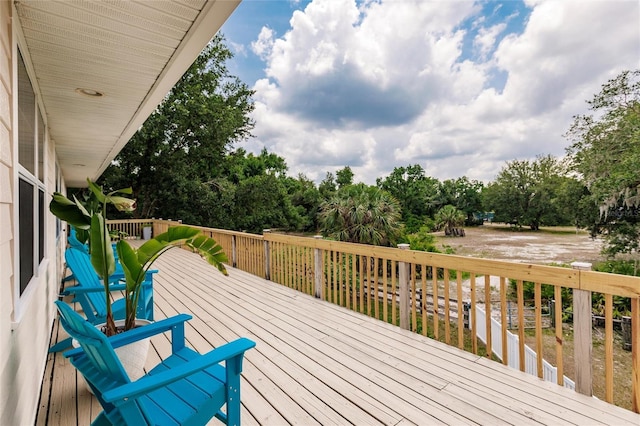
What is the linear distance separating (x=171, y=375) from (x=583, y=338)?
2.59m

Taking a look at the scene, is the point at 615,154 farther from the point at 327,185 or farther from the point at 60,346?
the point at 327,185

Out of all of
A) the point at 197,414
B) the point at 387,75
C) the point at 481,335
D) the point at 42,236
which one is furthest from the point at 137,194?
the point at 197,414

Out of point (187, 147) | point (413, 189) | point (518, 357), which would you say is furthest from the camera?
point (413, 189)

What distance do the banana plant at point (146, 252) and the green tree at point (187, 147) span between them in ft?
43.8

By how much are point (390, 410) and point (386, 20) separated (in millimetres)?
10825

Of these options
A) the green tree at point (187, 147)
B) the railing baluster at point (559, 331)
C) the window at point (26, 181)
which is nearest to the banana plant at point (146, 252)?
the window at point (26, 181)

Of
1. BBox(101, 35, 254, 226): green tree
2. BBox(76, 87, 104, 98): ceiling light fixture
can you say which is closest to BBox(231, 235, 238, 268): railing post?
BBox(76, 87, 104, 98): ceiling light fixture

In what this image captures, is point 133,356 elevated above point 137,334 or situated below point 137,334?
below

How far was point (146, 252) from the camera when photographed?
6.40 ft

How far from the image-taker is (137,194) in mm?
15562

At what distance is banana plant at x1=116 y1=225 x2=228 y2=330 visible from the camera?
1.94 metres

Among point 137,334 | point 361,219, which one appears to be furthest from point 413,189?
point 137,334

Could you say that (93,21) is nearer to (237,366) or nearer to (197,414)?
(237,366)

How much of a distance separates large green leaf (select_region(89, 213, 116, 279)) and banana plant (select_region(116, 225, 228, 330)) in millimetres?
70
